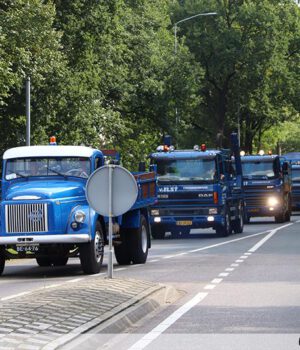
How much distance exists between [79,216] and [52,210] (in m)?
0.52

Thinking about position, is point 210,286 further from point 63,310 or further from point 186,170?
point 186,170

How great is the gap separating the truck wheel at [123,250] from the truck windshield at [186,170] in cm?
1317

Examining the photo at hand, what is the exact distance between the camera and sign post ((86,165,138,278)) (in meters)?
17.4

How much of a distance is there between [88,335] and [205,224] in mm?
26327

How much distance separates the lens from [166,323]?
1344cm

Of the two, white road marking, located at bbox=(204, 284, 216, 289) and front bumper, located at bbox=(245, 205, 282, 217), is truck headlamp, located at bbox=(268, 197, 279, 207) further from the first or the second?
white road marking, located at bbox=(204, 284, 216, 289)

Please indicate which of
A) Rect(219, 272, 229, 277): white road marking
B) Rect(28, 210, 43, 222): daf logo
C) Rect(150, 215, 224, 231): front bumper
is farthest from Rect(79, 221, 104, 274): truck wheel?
Rect(150, 215, 224, 231): front bumper

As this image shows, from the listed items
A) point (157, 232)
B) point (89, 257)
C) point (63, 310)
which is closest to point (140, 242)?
point (89, 257)

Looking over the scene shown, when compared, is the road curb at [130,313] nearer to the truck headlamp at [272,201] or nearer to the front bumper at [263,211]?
the truck headlamp at [272,201]

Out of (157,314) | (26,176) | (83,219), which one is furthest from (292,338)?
(26,176)

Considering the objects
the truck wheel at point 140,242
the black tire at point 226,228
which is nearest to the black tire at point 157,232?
the black tire at point 226,228

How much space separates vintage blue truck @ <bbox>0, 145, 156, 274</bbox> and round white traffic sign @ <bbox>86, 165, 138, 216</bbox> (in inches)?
149

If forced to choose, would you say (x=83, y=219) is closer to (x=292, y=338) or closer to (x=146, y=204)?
(x=146, y=204)

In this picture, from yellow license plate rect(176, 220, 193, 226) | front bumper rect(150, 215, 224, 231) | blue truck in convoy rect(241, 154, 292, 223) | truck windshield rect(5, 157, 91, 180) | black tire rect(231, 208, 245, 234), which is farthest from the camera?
blue truck in convoy rect(241, 154, 292, 223)
